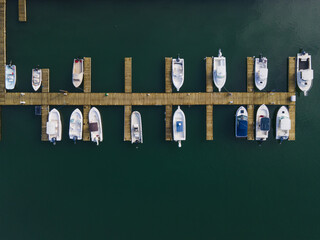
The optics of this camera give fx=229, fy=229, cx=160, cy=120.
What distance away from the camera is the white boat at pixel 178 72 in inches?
777

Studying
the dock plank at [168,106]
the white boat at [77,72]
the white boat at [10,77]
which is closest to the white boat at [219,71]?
the dock plank at [168,106]

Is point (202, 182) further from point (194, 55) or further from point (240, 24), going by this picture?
point (240, 24)

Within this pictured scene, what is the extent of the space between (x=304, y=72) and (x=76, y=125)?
65.7ft

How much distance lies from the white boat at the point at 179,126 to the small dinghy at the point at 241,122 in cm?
460

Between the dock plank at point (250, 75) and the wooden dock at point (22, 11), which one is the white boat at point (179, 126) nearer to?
the dock plank at point (250, 75)

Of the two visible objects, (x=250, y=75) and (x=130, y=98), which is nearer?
(x=130, y=98)

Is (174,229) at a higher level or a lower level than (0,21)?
lower

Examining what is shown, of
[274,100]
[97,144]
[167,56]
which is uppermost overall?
[167,56]

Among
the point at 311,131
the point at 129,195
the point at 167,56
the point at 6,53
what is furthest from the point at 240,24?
the point at 6,53

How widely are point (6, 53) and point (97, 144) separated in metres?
11.2

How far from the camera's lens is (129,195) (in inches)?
788

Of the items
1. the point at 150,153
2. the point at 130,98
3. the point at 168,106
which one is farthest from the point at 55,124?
the point at 168,106

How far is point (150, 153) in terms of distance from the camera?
20078 millimetres

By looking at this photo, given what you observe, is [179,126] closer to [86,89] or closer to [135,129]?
[135,129]
